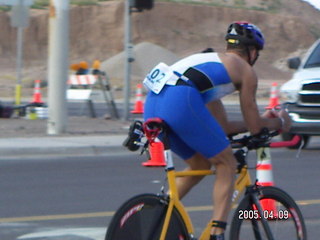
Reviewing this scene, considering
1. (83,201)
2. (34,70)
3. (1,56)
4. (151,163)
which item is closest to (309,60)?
(151,163)

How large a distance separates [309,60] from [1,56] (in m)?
56.3

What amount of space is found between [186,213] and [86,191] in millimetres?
4950

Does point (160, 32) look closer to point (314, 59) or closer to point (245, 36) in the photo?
point (314, 59)

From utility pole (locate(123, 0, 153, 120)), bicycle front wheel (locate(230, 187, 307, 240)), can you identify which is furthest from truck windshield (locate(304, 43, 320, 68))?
bicycle front wheel (locate(230, 187, 307, 240))

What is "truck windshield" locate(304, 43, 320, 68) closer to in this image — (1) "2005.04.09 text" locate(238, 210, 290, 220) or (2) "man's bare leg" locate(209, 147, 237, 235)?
(1) "2005.04.09 text" locate(238, 210, 290, 220)

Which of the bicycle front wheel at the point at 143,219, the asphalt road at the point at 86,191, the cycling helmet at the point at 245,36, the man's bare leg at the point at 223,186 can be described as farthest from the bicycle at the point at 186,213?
the asphalt road at the point at 86,191

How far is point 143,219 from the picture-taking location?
5559mm

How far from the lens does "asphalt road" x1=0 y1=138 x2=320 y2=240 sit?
27.0 ft

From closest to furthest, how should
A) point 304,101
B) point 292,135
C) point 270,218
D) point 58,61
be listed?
point 270,218
point 304,101
point 292,135
point 58,61

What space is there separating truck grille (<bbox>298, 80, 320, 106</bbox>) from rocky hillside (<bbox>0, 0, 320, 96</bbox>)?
168 ft

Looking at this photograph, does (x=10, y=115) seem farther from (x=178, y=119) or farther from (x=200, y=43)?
(x=200, y=43)

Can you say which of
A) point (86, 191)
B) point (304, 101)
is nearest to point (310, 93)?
point (304, 101)

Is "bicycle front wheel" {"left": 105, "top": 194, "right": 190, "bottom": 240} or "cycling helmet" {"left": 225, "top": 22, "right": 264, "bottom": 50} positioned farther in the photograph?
"cycling helmet" {"left": 225, "top": 22, "right": 264, "bottom": 50}

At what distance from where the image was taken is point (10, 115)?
68.1ft
